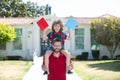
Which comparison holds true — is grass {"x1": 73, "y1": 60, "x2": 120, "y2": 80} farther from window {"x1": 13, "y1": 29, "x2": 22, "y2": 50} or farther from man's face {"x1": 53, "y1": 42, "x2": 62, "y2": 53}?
window {"x1": 13, "y1": 29, "x2": 22, "y2": 50}

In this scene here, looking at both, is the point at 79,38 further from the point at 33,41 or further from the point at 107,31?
the point at 33,41

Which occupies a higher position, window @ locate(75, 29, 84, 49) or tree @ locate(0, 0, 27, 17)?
tree @ locate(0, 0, 27, 17)

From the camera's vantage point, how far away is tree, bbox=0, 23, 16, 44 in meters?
25.8

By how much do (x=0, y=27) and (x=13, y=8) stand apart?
20970mm

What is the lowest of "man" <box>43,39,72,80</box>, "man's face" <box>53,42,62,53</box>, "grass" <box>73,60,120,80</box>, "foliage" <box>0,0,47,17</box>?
"grass" <box>73,60,120,80</box>

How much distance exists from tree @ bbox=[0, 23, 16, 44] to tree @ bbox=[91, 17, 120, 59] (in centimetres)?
696

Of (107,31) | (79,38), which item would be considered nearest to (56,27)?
(107,31)

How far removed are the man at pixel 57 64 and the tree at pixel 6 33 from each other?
19.8m

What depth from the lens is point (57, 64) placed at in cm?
616

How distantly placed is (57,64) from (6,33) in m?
20.2

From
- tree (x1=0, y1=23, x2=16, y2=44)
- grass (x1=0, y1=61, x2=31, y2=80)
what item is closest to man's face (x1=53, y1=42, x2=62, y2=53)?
grass (x1=0, y1=61, x2=31, y2=80)

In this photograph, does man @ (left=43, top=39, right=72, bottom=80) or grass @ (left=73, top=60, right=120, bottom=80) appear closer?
man @ (left=43, top=39, right=72, bottom=80)

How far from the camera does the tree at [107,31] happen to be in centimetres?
2589

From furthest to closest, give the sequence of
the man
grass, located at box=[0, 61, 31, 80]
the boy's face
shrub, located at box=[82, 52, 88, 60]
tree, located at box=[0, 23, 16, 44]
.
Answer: shrub, located at box=[82, 52, 88, 60]
tree, located at box=[0, 23, 16, 44]
grass, located at box=[0, 61, 31, 80]
the boy's face
the man
